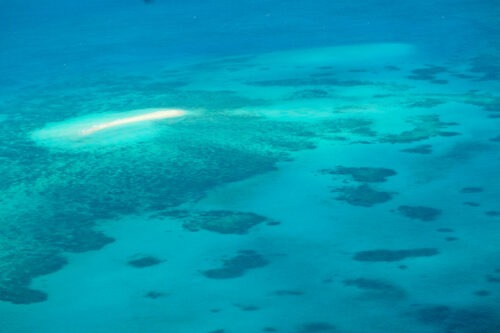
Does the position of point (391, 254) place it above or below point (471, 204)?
below

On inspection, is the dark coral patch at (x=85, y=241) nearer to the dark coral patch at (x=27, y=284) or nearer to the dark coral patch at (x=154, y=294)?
the dark coral patch at (x=27, y=284)

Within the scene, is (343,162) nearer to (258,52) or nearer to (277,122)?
(277,122)

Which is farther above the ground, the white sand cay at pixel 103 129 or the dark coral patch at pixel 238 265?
the white sand cay at pixel 103 129

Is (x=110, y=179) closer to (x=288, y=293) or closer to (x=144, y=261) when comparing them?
(x=144, y=261)

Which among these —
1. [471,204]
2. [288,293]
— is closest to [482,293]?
[288,293]

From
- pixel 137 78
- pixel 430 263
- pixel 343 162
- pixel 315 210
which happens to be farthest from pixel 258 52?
pixel 430 263

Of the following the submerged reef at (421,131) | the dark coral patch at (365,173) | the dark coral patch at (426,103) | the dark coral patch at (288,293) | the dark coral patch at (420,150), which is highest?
the dark coral patch at (426,103)

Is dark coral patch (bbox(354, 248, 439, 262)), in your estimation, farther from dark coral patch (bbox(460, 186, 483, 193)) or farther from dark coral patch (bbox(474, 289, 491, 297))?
dark coral patch (bbox(460, 186, 483, 193))

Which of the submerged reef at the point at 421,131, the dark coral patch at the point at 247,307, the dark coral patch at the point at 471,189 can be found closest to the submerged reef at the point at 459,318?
the dark coral patch at the point at 247,307
